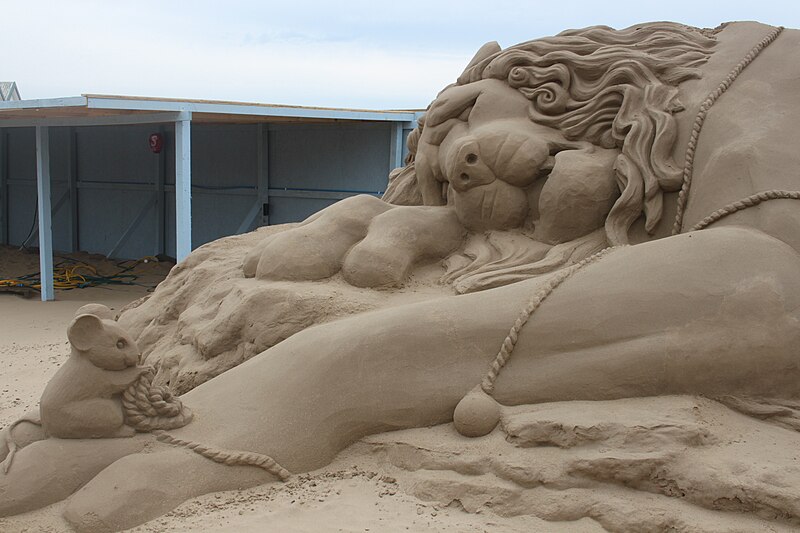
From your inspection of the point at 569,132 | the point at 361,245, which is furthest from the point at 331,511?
the point at 569,132

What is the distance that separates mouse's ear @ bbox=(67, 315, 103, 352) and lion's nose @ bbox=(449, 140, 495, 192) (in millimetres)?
1495

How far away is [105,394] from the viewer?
7.99 ft

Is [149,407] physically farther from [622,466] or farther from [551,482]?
[622,466]

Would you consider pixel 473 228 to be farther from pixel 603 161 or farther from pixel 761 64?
pixel 761 64

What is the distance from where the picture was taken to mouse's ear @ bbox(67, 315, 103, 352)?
2.39m

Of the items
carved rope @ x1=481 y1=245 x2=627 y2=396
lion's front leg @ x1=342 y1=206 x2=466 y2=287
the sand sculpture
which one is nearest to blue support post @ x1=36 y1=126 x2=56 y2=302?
the sand sculpture

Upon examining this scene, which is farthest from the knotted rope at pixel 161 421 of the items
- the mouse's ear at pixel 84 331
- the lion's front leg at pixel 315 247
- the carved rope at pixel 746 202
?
the carved rope at pixel 746 202

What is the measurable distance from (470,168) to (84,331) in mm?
1561

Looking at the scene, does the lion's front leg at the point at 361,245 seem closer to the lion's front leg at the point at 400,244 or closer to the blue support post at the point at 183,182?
the lion's front leg at the point at 400,244

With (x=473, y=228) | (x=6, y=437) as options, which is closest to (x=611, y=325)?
(x=473, y=228)

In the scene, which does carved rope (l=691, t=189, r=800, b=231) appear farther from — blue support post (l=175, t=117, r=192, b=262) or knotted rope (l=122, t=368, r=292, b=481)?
blue support post (l=175, t=117, r=192, b=262)

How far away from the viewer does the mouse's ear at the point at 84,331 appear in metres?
2.39

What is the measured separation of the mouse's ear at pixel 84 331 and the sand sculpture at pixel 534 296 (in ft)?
0.05

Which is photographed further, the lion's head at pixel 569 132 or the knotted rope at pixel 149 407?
the lion's head at pixel 569 132
